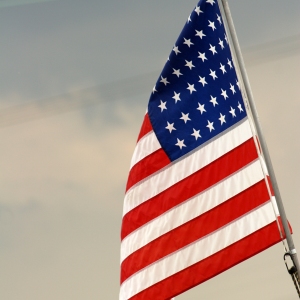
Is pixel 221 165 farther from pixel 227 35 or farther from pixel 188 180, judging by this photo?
pixel 227 35

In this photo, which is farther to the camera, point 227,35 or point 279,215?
point 227,35

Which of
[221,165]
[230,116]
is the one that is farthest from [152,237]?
[230,116]

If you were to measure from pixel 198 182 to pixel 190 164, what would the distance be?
0.71 feet

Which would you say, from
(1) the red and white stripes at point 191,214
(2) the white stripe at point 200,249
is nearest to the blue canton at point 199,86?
(1) the red and white stripes at point 191,214

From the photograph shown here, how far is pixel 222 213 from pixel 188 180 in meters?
0.53

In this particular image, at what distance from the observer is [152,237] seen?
7.08 metres

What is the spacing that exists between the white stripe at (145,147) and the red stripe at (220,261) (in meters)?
1.34

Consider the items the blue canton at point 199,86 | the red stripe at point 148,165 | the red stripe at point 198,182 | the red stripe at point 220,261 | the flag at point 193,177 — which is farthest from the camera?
the red stripe at point 148,165

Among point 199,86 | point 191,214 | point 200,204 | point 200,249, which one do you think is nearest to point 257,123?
point 199,86

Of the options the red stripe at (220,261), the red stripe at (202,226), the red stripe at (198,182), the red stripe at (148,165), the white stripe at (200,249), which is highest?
the red stripe at (148,165)

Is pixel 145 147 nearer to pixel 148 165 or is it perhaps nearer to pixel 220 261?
pixel 148 165

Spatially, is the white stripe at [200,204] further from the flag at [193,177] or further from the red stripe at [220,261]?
the red stripe at [220,261]

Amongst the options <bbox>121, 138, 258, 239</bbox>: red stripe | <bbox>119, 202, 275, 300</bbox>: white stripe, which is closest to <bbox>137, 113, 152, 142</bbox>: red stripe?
<bbox>121, 138, 258, 239</bbox>: red stripe

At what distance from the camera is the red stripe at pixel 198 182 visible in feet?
22.7
